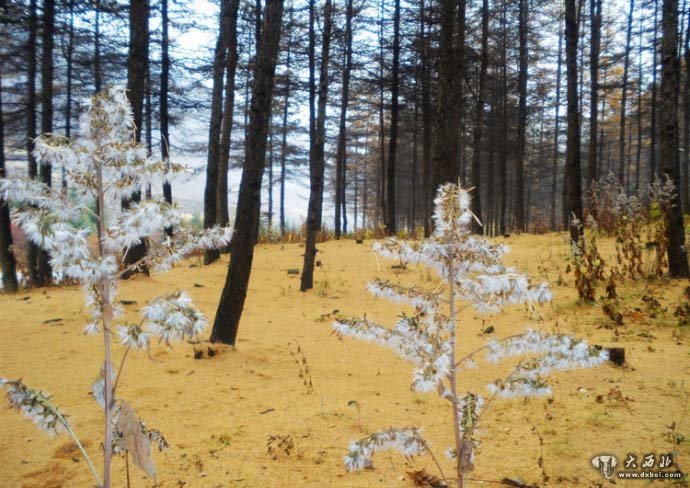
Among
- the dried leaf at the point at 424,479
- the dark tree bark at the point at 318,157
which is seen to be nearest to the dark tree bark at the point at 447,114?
the dark tree bark at the point at 318,157

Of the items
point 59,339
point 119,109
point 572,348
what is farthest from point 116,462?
point 59,339

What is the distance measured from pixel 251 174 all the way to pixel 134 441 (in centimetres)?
407

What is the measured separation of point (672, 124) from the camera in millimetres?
7098

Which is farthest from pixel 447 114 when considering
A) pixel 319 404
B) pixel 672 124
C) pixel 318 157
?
pixel 319 404

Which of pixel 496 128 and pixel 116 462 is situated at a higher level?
pixel 496 128

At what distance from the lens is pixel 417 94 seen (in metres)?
17.9

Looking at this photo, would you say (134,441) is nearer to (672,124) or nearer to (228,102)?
(672,124)

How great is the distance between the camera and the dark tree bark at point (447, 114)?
6168 mm

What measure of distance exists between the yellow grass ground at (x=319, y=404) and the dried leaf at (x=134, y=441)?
1.14 metres

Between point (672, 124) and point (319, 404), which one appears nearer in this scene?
point (319, 404)

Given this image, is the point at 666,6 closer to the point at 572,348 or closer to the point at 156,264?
the point at 572,348

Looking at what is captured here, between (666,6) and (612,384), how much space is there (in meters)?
6.61

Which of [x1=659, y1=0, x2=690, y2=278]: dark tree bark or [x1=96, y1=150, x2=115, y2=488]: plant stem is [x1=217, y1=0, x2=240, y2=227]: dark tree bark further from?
[x1=659, y1=0, x2=690, y2=278]: dark tree bark

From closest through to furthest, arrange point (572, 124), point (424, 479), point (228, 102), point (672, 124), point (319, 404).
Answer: point (424, 479), point (319, 404), point (672, 124), point (572, 124), point (228, 102)
